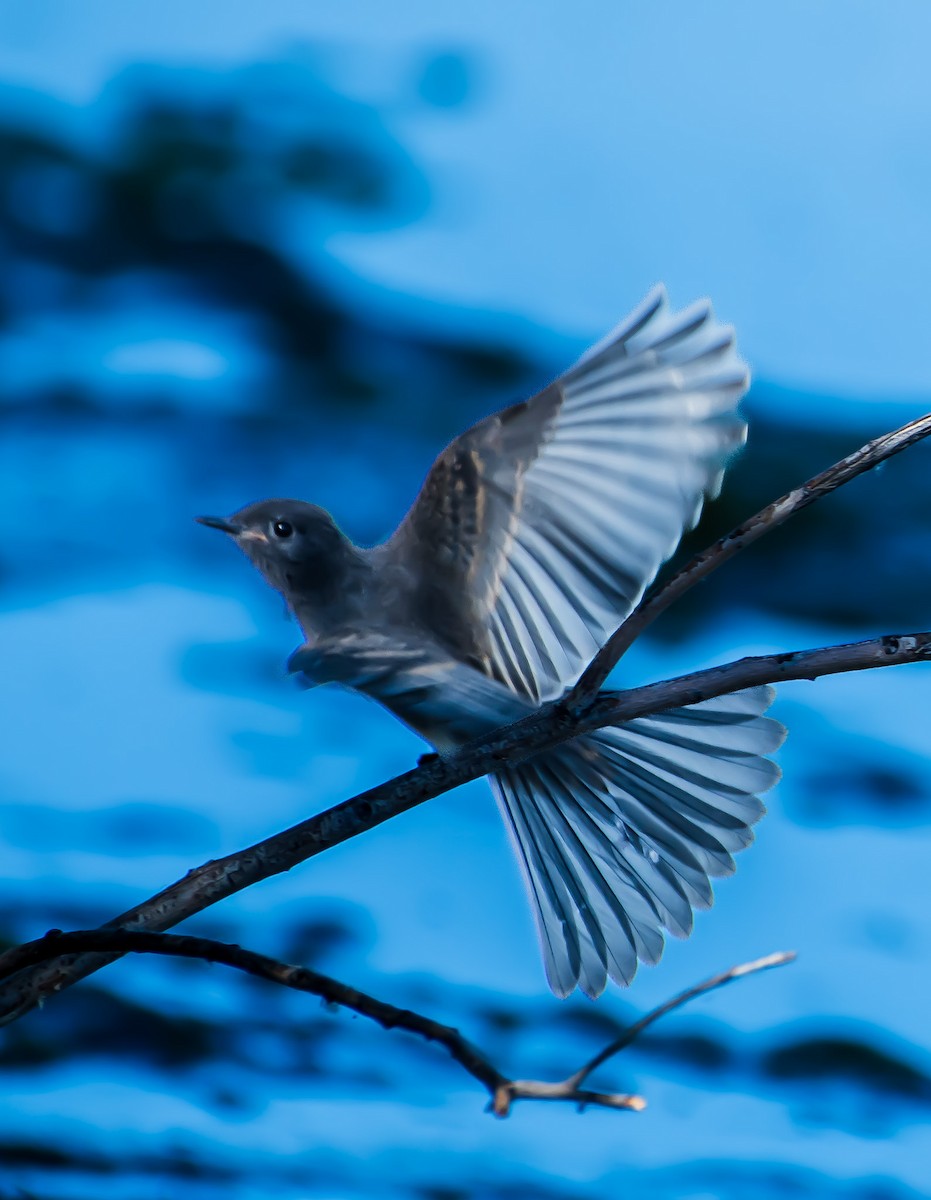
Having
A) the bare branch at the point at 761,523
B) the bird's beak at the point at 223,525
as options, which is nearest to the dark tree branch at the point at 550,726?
the bare branch at the point at 761,523

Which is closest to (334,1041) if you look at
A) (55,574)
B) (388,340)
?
(55,574)

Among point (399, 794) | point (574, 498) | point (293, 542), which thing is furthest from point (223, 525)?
point (399, 794)

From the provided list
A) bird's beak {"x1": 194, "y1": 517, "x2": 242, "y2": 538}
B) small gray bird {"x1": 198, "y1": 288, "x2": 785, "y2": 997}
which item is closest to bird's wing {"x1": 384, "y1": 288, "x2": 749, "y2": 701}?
→ small gray bird {"x1": 198, "y1": 288, "x2": 785, "y2": 997}

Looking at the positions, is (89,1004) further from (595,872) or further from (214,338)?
(595,872)

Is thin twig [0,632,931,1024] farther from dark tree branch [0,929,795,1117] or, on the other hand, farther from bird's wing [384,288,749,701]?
bird's wing [384,288,749,701]

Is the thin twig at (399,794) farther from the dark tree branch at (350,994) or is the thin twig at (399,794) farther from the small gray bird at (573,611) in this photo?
the small gray bird at (573,611)

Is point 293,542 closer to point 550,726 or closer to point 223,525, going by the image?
point 223,525
